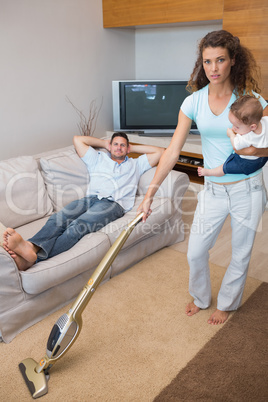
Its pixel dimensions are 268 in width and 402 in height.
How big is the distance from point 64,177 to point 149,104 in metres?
1.81

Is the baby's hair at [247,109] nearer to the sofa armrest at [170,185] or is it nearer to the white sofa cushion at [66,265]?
the white sofa cushion at [66,265]

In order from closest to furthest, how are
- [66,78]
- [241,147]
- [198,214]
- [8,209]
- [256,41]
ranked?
[241,147]
[198,214]
[8,209]
[256,41]
[66,78]

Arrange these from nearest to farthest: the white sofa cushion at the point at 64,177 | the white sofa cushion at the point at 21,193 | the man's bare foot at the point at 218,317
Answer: the man's bare foot at the point at 218,317
the white sofa cushion at the point at 21,193
the white sofa cushion at the point at 64,177

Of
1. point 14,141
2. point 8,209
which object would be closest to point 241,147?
point 8,209

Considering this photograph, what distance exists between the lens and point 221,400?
5.29 feet

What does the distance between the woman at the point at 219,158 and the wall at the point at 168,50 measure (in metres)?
2.57

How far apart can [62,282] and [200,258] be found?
0.78 meters

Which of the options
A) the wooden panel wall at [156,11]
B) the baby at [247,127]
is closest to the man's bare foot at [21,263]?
the baby at [247,127]

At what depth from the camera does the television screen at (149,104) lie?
13.4 ft

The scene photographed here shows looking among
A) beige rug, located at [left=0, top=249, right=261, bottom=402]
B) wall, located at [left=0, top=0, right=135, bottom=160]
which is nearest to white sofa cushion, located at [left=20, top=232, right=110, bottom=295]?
beige rug, located at [left=0, top=249, right=261, bottom=402]

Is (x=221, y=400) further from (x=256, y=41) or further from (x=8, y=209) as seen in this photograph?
(x=256, y=41)

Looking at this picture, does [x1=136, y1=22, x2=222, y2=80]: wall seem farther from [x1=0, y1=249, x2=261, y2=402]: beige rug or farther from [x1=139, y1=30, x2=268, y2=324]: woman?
[x1=0, y1=249, x2=261, y2=402]: beige rug

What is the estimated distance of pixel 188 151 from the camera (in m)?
3.92

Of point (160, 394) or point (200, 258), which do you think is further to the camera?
point (200, 258)
